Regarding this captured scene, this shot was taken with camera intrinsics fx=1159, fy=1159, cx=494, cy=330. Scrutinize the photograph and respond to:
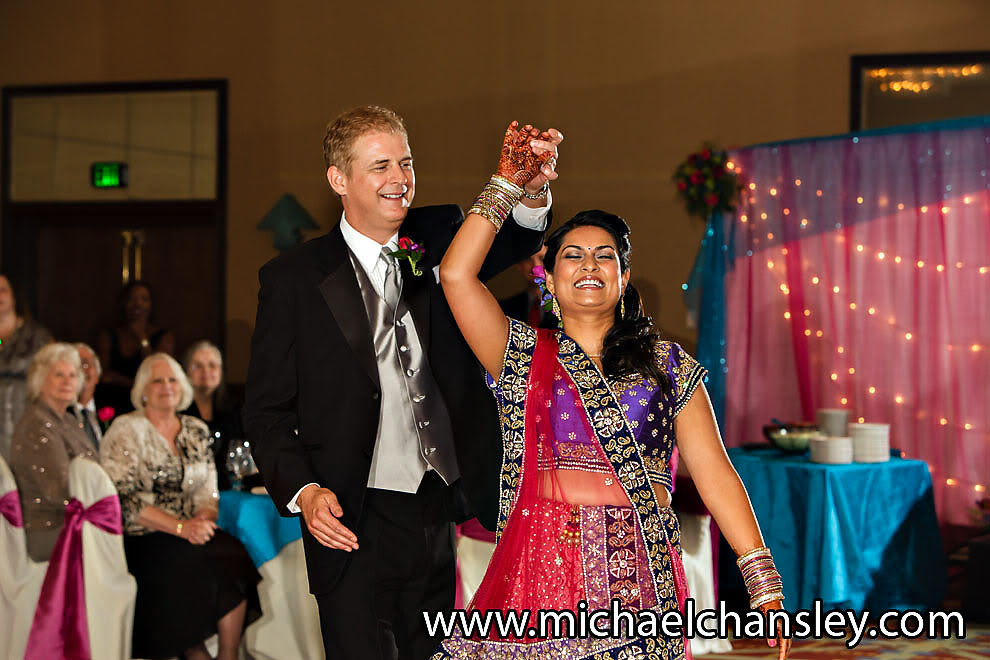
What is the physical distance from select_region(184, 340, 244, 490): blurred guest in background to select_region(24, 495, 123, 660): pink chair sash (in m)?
0.83

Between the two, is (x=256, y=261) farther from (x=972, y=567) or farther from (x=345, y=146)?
(x=345, y=146)

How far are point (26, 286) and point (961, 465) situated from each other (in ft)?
19.2

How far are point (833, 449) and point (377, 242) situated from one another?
11.0 feet

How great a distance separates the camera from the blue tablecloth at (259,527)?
4.17 m

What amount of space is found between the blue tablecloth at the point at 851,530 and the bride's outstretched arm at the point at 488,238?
326 centimetres

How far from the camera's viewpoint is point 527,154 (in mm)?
2088

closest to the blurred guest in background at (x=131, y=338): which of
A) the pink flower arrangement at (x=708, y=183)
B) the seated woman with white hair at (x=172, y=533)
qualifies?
the seated woman with white hair at (x=172, y=533)

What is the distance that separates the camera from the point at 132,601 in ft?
12.6

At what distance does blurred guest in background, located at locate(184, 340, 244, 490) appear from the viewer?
4.70 m

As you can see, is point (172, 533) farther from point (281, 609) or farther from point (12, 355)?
point (12, 355)

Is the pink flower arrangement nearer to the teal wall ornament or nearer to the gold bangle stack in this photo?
the teal wall ornament

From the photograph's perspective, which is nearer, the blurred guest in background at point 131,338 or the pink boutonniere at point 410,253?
the pink boutonniere at point 410,253

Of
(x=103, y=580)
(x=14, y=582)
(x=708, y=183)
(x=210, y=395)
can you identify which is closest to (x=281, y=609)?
(x=103, y=580)

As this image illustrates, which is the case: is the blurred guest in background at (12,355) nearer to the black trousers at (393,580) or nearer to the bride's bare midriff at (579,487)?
the black trousers at (393,580)
